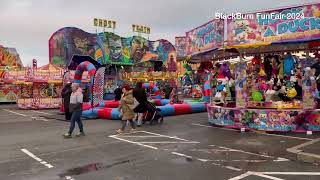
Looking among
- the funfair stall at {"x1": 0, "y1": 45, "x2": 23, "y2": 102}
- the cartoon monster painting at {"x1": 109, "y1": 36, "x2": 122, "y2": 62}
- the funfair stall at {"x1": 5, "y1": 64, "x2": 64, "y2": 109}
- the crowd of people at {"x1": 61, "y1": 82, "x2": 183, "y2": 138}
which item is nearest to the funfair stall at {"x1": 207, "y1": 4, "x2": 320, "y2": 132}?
the crowd of people at {"x1": 61, "y1": 82, "x2": 183, "y2": 138}

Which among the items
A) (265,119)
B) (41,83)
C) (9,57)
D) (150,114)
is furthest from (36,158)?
(9,57)

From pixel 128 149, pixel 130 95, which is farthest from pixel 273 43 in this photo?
pixel 128 149

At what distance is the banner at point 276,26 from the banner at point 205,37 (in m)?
0.41

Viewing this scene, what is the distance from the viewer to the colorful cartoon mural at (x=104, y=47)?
40688 millimetres

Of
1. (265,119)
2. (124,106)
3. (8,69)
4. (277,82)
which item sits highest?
(8,69)

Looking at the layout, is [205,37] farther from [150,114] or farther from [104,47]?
[104,47]

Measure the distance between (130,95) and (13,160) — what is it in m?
5.04

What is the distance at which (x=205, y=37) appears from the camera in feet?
47.6

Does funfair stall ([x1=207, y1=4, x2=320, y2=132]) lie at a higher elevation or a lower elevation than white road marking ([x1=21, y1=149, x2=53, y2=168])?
higher

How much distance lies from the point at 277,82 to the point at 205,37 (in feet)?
10.0

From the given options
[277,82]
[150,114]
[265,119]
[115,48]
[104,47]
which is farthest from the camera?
[115,48]

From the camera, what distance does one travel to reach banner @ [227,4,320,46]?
11.6 metres

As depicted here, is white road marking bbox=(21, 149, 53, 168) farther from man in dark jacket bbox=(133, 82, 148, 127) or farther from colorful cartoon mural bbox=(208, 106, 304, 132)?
colorful cartoon mural bbox=(208, 106, 304, 132)

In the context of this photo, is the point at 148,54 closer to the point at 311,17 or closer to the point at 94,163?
the point at 311,17
